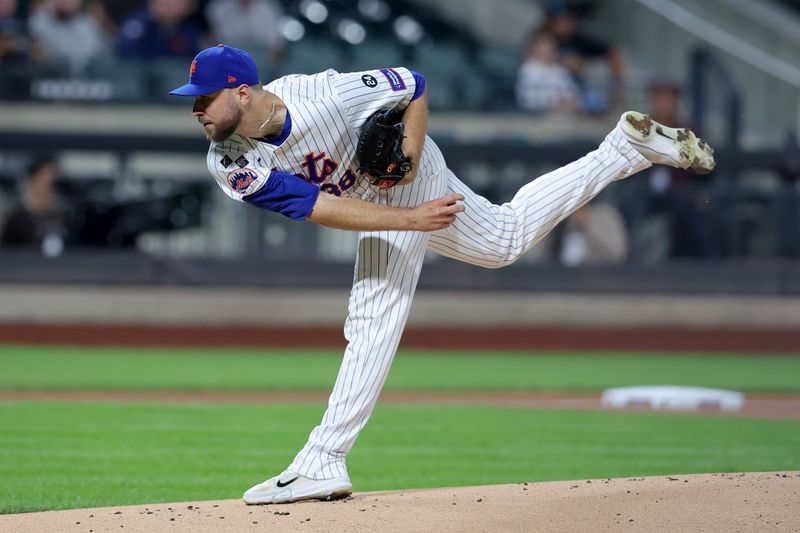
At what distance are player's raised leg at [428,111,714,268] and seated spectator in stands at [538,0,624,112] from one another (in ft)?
27.4

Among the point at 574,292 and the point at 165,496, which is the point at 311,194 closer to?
the point at 165,496

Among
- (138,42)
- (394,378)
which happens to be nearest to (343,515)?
(394,378)

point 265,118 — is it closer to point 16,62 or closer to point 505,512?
point 505,512

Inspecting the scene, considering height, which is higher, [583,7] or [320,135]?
[583,7]

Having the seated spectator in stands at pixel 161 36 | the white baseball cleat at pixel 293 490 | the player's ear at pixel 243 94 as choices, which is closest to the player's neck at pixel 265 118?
the player's ear at pixel 243 94

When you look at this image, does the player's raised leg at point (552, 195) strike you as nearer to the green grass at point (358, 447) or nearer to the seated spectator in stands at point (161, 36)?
the green grass at point (358, 447)

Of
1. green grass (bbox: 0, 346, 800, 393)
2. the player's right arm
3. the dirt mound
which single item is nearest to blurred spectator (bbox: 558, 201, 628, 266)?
green grass (bbox: 0, 346, 800, 393)

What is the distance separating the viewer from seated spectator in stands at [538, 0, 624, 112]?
13125 millimetres

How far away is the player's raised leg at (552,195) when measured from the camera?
4.66 m

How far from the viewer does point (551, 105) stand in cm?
1307

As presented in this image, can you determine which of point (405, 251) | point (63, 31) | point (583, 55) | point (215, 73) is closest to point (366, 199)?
point (405, 251)

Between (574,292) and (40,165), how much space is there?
5.30 meters

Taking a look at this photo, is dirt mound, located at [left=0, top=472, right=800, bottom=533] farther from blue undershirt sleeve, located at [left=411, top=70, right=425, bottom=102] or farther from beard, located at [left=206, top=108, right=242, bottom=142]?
blue undershirt sleeve, located at [left=411, top=70, right=425, bottom=102]

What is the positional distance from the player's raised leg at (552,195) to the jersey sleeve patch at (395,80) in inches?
19.1
